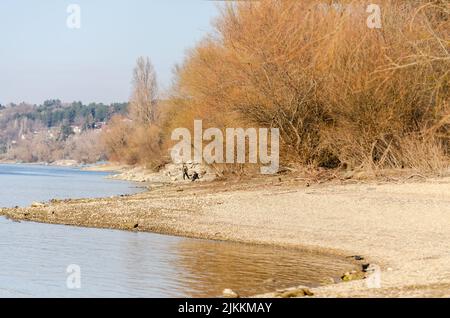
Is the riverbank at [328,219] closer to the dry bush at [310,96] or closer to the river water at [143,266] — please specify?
the river water at [143,266]

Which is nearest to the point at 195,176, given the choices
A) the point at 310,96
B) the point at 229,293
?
the point at 310,96

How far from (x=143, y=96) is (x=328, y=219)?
63014mm

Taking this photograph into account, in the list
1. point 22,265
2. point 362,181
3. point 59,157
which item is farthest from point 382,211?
point 59,157

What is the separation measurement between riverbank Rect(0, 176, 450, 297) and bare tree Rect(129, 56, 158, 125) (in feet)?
166

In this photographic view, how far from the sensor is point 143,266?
1595cm

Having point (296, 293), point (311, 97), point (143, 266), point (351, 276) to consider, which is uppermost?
point (311, 97)

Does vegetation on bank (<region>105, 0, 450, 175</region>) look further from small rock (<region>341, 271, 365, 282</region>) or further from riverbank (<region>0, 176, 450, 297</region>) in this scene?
small rock (<region>341, 271, 365, 282</region>)

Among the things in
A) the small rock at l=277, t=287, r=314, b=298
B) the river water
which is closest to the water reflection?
the river water

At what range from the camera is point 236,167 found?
42250 mm

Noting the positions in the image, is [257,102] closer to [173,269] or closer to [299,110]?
[299,110]

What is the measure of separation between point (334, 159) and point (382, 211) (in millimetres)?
Answer: 12661

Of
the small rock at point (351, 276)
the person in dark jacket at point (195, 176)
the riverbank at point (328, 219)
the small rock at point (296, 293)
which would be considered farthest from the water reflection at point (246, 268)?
the person in dark jacket at point (195, 176)

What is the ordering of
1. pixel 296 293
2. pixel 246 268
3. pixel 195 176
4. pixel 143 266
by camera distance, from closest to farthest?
pixel 296 293 < pixel 246 268 < pixel 143 266 < pixel 195 176

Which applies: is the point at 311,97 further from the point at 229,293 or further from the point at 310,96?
the point at 229,293
